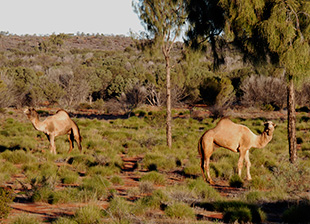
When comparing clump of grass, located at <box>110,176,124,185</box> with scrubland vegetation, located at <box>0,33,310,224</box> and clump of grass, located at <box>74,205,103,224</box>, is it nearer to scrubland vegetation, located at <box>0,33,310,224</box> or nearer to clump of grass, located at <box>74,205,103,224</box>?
scrubland vegetation, located at <box>0,33,310,224</box>

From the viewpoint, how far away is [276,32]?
9.11m

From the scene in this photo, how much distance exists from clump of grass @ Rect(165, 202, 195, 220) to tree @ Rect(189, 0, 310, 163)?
195 inches

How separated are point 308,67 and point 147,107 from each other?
27.1 meters

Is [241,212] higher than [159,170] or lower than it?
higher

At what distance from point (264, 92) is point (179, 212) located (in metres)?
30.7

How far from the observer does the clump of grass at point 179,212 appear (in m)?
5.98

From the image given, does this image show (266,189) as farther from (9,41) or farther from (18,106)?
(9,41)

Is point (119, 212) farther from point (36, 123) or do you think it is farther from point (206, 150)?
point (36, 123)

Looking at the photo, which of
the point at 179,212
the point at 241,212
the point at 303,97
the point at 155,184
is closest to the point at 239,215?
the point at 241,212

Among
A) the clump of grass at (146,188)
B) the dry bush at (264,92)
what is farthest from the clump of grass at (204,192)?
the dry bush at (264,92)

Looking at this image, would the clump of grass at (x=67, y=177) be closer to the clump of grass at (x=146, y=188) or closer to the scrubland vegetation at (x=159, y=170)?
the scrubland vegetation at (x=159, y=170)

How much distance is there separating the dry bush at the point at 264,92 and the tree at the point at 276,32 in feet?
77.2

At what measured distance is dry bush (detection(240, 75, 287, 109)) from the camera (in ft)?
109

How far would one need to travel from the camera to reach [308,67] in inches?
356
